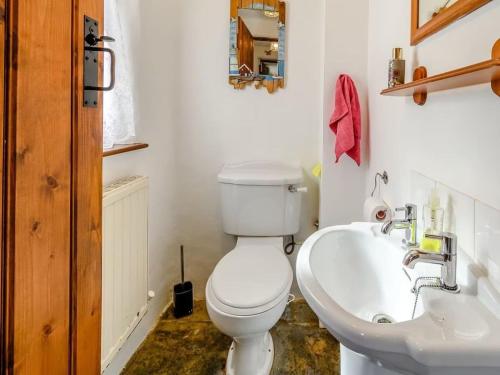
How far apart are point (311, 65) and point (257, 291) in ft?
4.40

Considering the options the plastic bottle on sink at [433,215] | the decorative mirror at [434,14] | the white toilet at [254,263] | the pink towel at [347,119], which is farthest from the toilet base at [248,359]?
the decorative mirror at [434,14]

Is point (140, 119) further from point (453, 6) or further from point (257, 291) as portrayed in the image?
point (453, 6)

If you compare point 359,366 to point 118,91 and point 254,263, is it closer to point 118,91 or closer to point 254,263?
point 254,263

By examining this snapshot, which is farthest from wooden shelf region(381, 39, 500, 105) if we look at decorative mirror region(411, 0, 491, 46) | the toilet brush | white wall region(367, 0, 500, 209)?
the toilet brush

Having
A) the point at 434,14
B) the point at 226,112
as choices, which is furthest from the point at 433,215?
the point at 226,112

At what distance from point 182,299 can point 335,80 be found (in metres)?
1.48

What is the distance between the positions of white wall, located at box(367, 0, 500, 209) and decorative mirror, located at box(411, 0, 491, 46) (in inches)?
0.7

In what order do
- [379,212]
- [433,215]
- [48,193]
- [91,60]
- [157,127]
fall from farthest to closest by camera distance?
[157,127] → [379,212] → [433,215] → [91,60] → [48,193]

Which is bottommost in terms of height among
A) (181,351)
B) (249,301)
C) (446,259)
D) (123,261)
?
(181,351)

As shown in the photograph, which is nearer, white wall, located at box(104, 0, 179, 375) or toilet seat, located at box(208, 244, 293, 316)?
toilet seat, located at box(208, 244, 293, 316)

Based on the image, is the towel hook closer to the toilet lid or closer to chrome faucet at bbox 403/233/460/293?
the toilet lid

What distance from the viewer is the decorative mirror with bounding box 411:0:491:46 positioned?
2.52 feet

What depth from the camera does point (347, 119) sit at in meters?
1.60

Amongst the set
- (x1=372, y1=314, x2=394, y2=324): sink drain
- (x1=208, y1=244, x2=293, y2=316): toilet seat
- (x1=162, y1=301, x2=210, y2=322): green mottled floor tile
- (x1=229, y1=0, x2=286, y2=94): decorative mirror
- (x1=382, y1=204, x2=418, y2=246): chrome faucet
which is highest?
(x1=229, y1=0, x2=286, y2=94): decorative mirror
